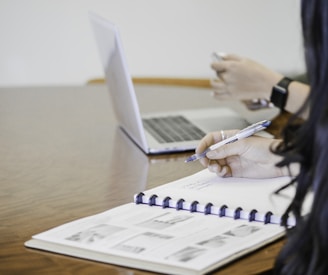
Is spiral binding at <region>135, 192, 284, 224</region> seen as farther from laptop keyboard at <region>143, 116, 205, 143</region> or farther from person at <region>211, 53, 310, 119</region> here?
person at <region>211, 53, 310, 119</region>

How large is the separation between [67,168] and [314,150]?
74cm

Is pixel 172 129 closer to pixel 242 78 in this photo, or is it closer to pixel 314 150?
pixel 242 78

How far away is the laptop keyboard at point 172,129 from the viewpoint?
1.68 m

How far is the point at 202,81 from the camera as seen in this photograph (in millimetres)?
2662

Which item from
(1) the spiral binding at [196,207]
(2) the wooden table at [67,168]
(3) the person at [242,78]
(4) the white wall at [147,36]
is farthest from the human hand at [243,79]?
(4) the white wall at [147,36]

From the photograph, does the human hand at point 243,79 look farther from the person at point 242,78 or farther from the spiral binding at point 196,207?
the spiral binding at point 196,207

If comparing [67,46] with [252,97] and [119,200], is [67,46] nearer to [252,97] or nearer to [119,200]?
[252,97]

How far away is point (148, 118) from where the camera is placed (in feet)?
6.25

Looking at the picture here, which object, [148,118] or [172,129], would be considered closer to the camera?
[172,129]

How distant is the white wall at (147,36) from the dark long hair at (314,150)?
8.02 feet

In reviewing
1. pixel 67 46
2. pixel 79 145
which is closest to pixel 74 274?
pixel 79 145

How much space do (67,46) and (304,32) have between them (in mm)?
2560

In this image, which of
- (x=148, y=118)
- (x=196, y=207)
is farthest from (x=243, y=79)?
(x=196, y=207)

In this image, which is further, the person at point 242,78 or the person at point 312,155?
the person at point 242,78
